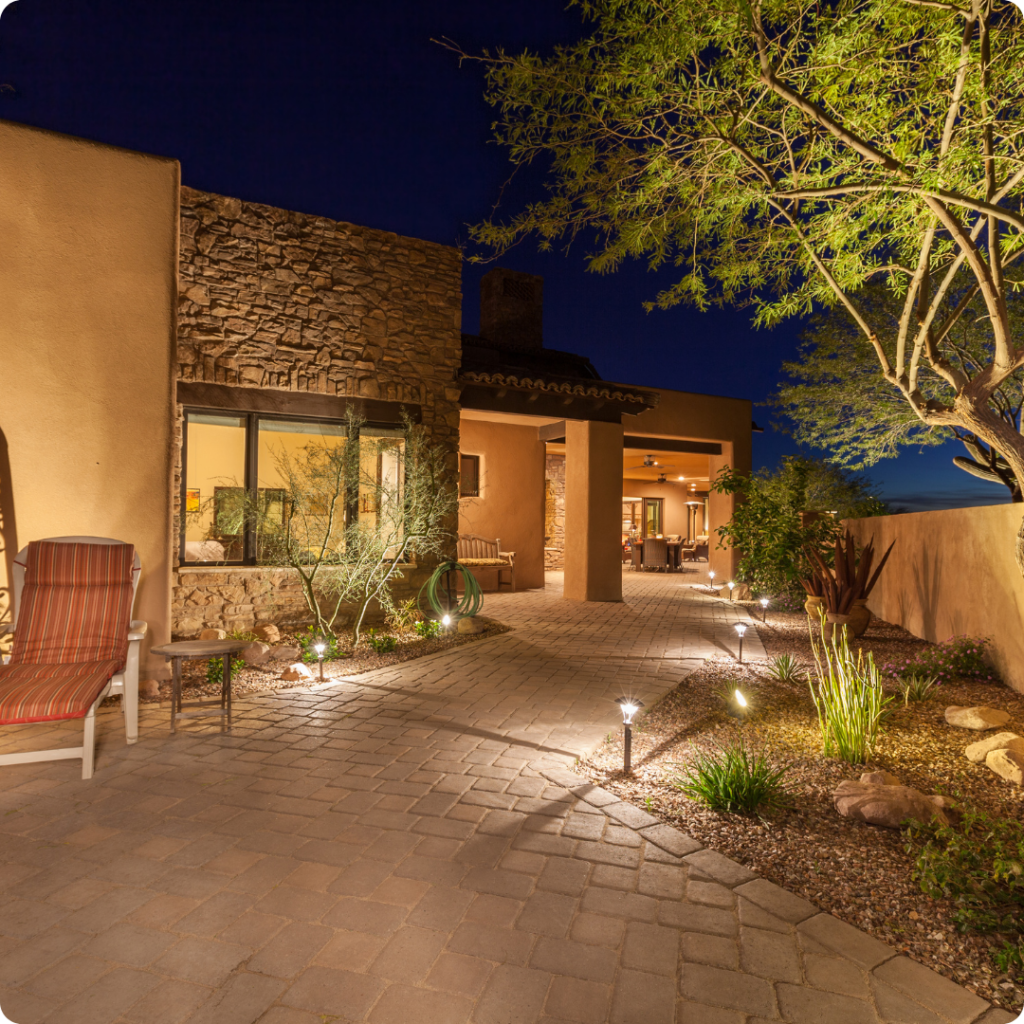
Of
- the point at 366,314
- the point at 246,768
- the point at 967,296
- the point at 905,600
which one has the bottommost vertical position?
the point at 246,768

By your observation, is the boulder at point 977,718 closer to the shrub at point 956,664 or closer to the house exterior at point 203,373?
the shrub at point 956,664

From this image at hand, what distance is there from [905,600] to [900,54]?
5.82 meters

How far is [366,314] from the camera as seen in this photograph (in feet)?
26.2

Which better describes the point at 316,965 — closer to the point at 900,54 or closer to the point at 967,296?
the point at 967,296

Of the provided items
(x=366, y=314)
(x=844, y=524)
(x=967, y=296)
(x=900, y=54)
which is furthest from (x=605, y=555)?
(x=900, y=54)

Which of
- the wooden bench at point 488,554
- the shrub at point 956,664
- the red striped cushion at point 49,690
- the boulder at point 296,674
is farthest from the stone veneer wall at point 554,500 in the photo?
the red striped cushion at point 49,690

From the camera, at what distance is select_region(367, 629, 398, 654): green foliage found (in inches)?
273

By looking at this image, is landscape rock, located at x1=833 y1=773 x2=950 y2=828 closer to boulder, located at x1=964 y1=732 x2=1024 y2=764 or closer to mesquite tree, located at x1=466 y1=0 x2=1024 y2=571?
boulder, located at x1=964 y1=732 x2=1024 y2=764

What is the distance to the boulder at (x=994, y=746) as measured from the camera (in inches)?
143

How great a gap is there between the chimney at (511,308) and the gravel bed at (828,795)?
9348 millimetres

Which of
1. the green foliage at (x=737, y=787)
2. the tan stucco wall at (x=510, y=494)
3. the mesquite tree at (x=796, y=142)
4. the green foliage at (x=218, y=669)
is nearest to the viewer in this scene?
the green foliage at (x=737, y=787)

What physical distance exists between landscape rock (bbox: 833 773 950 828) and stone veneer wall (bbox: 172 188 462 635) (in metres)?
5.97

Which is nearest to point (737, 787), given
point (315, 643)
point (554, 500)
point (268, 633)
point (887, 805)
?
point (887, 805)

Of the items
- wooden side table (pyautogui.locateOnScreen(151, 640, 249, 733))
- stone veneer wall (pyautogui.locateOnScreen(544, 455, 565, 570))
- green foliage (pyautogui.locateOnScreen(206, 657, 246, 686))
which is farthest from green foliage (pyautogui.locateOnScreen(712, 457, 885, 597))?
wooden side table (pyautogui.locateOnScreen(151, 640, 249, 733))
